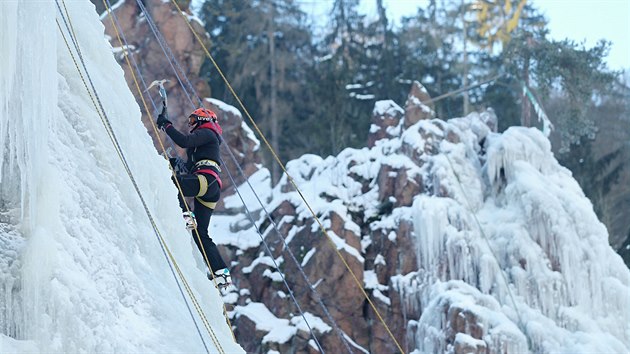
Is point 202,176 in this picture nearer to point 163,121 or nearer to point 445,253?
point 163,121

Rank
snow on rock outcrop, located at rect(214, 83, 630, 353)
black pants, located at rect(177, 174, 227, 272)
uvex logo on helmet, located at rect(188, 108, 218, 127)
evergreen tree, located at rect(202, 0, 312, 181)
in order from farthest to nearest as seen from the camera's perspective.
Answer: evergreen tree, located at rect(202, 0, 312, 181), snow on rock outcrop, located at rect(214, 83, 630, 353), uvex logo on helmet, located at rect(188, 108, 218, 127), black pants, located at rect(177, 174, 227, 272)

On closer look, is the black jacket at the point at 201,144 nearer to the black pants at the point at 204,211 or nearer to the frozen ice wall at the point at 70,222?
the black pants at the point at 204,211

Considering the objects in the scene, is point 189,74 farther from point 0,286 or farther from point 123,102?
point 0,286

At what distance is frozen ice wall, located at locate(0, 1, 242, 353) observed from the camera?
399 cm

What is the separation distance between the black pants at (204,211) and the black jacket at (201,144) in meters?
0.18

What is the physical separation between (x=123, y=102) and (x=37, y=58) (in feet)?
4.06

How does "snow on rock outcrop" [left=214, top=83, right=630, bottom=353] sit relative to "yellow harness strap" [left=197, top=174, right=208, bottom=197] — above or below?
below

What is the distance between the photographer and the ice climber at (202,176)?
650 centimetres

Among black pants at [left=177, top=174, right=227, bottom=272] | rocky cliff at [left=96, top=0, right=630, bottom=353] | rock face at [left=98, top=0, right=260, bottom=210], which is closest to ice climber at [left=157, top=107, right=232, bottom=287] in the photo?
black pants at [left=177, top=174, right=227, bottom=272]

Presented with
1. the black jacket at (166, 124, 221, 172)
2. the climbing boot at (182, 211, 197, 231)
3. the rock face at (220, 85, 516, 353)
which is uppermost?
the black jacket at (166, 124, 221, 172)

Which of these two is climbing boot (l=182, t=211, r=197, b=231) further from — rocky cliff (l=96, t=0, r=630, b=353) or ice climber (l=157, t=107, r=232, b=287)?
rocky cliff (l=96, t=0, r=630, b=353)

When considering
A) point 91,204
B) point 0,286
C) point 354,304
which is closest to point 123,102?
point 91,204

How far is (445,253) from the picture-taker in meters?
13.9

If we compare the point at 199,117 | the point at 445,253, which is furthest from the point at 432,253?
the point at 199,117
